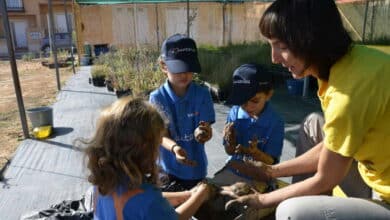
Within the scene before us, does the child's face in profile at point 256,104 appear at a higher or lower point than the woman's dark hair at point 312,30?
lower

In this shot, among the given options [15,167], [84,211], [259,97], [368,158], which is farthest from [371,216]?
[15,167]

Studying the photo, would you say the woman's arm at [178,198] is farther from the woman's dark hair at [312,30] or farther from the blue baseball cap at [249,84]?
the woman's dark hair at [312,30]

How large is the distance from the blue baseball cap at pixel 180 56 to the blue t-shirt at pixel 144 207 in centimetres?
88

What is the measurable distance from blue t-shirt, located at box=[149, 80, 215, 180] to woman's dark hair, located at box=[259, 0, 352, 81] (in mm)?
864

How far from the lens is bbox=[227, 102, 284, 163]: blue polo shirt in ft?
6.12

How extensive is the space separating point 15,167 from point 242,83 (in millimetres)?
2253

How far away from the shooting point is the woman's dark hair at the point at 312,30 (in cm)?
116

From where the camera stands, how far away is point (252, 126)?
1.91 meters

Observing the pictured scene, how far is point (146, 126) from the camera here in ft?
3.80

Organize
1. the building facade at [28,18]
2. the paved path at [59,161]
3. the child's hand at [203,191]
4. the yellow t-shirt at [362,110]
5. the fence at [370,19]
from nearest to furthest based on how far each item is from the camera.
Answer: the yellow t-shirt at [362,110] < the child's hand at [203,191] < the paved path at [59,161] < the fence at [370,19] < the building facade at [28,18]

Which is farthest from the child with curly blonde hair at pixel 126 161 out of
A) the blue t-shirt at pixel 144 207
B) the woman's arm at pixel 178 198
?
the woman's arm at pixel 178 198

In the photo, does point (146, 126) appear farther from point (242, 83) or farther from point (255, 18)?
point (255, 18)

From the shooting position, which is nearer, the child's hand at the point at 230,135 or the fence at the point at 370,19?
the child's hand at the point at 230,135

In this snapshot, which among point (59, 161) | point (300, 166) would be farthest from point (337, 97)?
point (59, 161)
